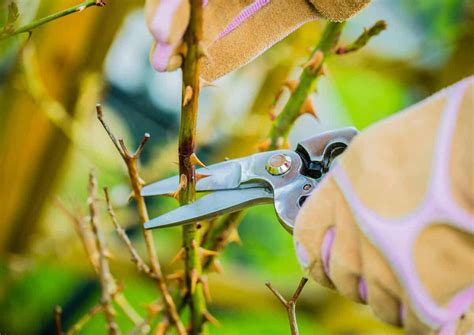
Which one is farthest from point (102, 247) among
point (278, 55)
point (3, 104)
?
point (3, 104)

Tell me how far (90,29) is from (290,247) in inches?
29.0

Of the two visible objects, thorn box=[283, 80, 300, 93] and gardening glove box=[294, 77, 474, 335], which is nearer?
gardening glove box=[294, 77, 474, 335]

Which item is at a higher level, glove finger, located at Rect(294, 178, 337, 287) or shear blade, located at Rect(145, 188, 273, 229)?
glove finger, located at Rect(294, 178, 337, 287)

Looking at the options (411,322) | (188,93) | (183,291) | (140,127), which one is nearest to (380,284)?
(411,322)

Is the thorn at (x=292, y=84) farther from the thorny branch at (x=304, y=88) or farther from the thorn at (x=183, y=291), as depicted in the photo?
the thorn at (x=183, y=291)

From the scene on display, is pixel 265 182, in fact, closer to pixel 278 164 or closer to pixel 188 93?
pixel 278 164

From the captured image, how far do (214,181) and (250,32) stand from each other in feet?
0.37

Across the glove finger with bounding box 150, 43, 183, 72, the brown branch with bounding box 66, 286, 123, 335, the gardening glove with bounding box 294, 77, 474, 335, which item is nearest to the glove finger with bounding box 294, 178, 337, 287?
the gardening glove with bounding box 294, 77, 474, 335

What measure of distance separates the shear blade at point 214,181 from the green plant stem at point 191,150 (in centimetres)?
3

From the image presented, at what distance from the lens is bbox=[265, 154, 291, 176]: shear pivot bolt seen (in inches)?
19.9

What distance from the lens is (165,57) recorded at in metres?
0.40

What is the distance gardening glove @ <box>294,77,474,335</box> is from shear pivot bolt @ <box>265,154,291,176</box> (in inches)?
4.8

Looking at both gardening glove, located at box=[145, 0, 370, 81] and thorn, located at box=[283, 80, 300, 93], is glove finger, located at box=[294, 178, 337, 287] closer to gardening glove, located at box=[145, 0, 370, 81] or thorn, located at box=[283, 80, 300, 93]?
gardening glove, located at box=[145, 0, 370, 81]

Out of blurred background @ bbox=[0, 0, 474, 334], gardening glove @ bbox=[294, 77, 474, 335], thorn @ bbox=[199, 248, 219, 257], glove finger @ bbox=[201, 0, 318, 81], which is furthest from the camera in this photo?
blurred background @ bbox=[0, 0, 474, 334]
